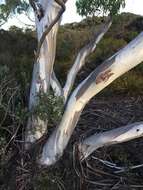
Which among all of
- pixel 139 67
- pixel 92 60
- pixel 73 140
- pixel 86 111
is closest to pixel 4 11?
pixel 92 60

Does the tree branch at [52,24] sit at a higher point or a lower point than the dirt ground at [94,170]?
higher

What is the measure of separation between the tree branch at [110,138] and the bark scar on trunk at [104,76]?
0.61 metres

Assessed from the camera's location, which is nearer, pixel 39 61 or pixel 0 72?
pixel 39 61

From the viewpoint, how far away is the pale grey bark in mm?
5527

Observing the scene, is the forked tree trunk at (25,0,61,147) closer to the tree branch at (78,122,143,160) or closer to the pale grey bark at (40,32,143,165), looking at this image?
the pale grey bark at (40,32,143,165)

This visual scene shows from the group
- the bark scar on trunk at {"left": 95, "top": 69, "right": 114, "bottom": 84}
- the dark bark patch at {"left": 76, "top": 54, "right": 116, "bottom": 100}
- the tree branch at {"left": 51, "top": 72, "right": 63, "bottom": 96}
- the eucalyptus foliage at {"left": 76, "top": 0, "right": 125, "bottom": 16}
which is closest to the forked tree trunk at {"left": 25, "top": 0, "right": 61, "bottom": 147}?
the tree branch at {"left": 51, "top": 72, "right": 63, "bottom": 96}

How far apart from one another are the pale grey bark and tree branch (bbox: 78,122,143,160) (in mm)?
222

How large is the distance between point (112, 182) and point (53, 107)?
1079 mm

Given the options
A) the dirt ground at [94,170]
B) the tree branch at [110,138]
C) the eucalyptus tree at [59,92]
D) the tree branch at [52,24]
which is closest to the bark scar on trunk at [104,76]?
the eucalyptus tree at [59,92]

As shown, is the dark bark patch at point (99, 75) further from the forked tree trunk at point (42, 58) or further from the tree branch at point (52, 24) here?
the tree branch at point (52, 24)

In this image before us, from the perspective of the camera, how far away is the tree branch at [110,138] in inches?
230

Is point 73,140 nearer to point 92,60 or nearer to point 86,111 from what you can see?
point 86,111

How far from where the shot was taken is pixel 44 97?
5918 millimetres

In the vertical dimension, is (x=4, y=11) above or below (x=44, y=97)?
above
